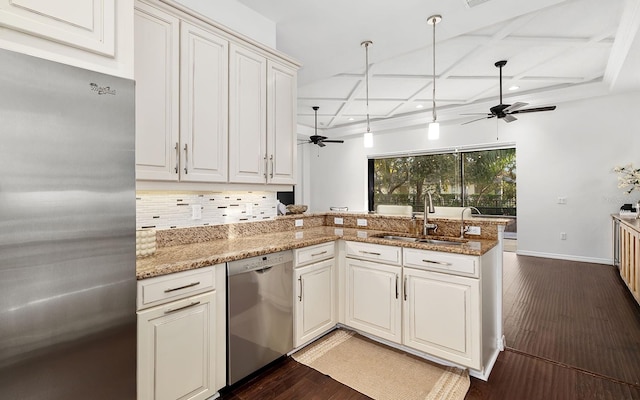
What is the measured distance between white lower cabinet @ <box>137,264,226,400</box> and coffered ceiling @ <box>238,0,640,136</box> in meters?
2.34

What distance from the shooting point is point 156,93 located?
6.06 ft

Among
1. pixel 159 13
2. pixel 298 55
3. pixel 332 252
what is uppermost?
pixel 298 55

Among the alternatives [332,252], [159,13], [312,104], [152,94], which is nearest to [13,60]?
[152,94]

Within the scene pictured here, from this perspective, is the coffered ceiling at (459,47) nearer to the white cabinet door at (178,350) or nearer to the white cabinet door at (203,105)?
the white cabinet door at (203,105)

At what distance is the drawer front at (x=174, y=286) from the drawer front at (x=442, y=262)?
55.6 inches

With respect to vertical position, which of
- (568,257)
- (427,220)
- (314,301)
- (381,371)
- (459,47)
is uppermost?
(459,47)

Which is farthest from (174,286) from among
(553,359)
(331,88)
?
(331,88)

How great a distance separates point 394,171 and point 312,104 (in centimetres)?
288

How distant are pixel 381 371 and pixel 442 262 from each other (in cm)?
90

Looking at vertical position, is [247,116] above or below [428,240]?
above

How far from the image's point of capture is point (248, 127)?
2373 millimetres

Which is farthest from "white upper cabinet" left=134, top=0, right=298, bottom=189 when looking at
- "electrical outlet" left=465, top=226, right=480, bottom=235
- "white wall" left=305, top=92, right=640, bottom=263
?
"white wall" left=305, top=92, right=640, bottom=263

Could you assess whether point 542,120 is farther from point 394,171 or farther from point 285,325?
point 285,325

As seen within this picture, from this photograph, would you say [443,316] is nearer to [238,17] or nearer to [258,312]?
[258,312]
